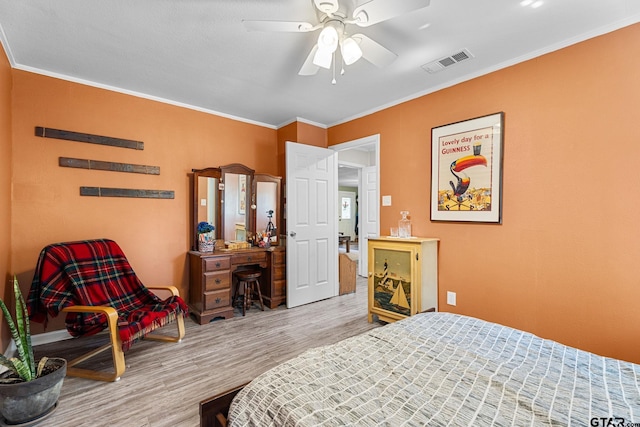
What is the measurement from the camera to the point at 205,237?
11.4ft

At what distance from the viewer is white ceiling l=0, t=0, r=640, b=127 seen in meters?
1.91

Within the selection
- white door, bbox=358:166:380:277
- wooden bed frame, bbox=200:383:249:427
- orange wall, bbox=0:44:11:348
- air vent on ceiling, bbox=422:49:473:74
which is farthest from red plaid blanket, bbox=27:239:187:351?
white door, bbox=358:166:380:277

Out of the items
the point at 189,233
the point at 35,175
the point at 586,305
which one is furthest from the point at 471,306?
the point at 35,175

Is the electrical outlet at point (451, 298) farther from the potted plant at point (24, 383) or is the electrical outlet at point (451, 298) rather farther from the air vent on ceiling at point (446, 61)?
the potted plant at point (24, 383)

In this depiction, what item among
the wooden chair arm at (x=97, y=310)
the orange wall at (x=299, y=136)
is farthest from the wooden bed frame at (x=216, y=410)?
the orange wall at (x=299, y=136)

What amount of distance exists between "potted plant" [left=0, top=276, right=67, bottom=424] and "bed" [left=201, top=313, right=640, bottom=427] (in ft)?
4.63

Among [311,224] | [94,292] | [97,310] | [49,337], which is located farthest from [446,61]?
[49,337]

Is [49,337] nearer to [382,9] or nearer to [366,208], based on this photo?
[382,9]

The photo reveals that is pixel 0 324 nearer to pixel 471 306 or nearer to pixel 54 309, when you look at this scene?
pixel 54 309

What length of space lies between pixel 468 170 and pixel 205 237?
3013 millimetres

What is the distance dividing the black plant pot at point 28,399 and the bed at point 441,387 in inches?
55.1

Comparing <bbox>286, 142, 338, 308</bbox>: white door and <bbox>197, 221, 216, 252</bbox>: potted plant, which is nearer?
<bbox>197, 221, 216, 252</bbox>: potted plant

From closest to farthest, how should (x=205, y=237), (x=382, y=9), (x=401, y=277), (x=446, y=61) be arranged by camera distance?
(x=382, y=9), (x=446, y=61), (x=401, y=277), (x=205, y=237)

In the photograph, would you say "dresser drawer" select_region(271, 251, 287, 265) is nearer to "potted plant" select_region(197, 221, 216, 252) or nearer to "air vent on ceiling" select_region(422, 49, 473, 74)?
"potted plant" select_region(197, 221, 216, 252)
